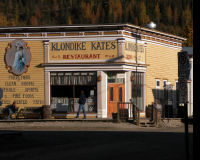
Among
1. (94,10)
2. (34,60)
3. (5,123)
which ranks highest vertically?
(94,10)

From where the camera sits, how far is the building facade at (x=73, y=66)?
112 ft

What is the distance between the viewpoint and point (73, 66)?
34500 mm

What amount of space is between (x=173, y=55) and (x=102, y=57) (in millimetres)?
8130

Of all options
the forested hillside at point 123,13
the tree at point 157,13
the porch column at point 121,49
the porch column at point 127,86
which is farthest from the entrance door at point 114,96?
the tree at point 157,13

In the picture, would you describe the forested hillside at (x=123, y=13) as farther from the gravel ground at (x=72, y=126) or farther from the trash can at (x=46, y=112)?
the gravel ground at (x=72, y=126)

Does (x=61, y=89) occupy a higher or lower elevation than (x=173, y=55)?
lower

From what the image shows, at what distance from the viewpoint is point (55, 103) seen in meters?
34.9
